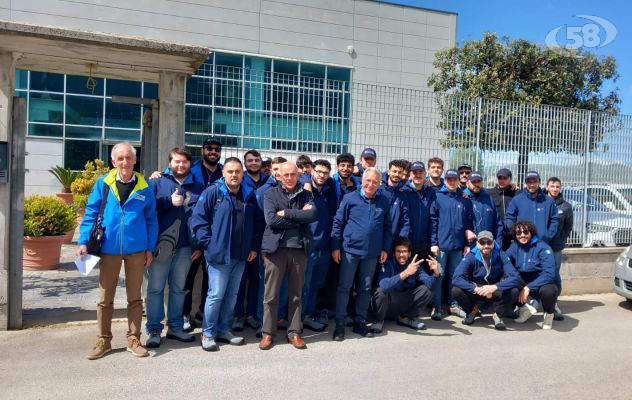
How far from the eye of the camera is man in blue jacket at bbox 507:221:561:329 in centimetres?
622

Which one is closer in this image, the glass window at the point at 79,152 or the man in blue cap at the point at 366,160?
the man in blue cap at the point at 366,160

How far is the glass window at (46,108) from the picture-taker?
17.8m

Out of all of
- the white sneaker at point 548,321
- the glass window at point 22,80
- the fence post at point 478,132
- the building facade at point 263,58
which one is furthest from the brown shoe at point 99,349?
the glass window at point 22,80

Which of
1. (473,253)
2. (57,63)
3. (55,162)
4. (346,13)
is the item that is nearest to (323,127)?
(473,253)

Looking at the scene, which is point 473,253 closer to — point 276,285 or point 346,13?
point 276,285

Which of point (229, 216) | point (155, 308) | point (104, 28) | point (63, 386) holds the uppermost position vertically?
point (104, 28)

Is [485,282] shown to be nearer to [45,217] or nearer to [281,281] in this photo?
[281,281]

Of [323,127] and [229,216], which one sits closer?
[229,216]

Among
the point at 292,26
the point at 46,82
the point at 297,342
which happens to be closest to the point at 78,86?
the point at 46,82

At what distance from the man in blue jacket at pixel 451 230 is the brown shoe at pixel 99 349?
389 centimetres

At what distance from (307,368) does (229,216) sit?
1623mm

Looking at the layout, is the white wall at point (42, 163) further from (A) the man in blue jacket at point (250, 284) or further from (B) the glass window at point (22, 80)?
(A) the man in blue jacket at point (250, 284)

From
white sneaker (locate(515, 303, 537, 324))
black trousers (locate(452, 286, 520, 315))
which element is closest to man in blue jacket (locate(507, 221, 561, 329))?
white sneaker (locate(515, 303, 537, 324))

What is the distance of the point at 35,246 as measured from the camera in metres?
8.50
